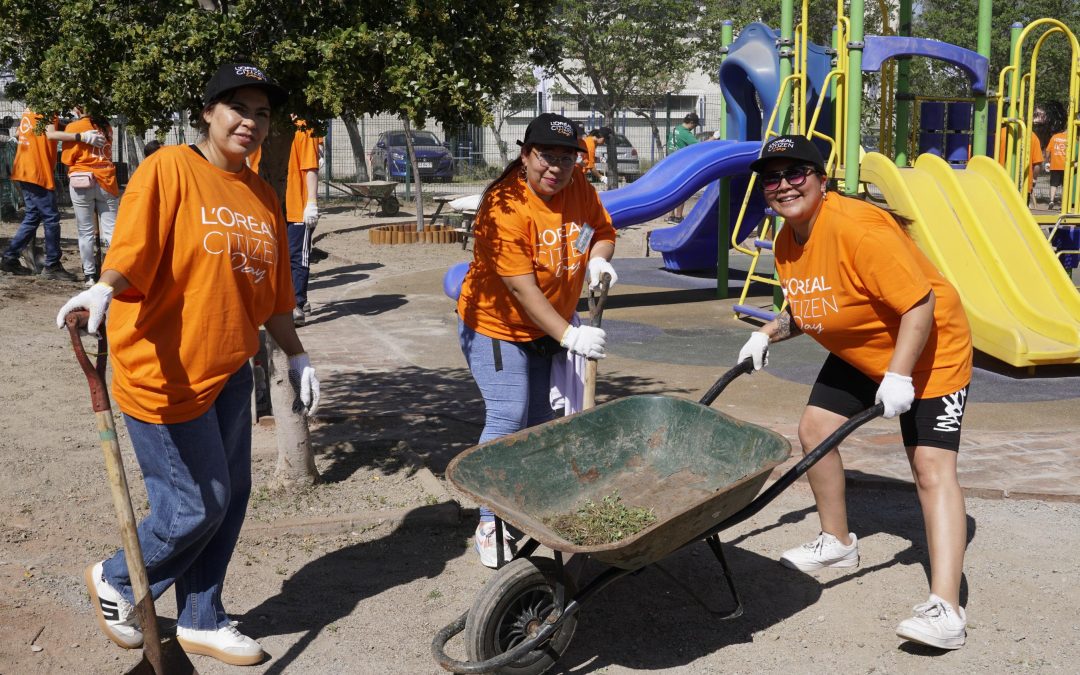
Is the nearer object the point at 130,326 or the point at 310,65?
the point at 130,326

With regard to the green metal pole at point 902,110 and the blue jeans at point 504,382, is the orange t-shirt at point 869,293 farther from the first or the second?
the green metal pole at point 902,110

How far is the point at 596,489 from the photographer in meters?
3.96

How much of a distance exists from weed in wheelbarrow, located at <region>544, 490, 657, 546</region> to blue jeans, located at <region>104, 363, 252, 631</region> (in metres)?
1.06

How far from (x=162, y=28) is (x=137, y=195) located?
3.44 ft

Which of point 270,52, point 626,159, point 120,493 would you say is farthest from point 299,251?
point 626,159

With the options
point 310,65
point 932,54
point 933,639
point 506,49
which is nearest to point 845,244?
point 933,639

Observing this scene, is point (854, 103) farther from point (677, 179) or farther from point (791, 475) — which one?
point (791, 475)

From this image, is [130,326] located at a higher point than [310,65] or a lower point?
lower

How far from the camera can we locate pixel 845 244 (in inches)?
143

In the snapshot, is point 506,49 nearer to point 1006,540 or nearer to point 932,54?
point 1006,540

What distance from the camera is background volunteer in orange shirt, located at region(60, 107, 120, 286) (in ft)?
36.1

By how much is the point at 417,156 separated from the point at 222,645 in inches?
1003

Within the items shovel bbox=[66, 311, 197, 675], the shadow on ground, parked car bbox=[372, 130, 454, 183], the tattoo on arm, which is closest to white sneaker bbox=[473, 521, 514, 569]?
the shadow on ground

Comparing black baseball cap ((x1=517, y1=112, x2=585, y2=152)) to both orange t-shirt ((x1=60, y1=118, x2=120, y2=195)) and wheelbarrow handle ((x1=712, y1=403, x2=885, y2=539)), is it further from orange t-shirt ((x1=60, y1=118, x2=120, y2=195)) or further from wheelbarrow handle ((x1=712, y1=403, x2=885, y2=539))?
orange t-shirt ((x1=60, y1=118, x2=120, y2=195))
